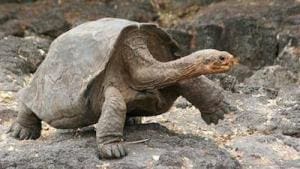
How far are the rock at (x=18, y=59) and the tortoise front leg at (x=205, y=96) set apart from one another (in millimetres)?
1723

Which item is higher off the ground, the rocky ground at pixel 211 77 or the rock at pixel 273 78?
the rocky ground at pixel 211 77

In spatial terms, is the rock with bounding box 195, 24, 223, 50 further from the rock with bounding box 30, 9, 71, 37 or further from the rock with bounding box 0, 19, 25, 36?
the rock with bounding box 0, 19, 25, 36

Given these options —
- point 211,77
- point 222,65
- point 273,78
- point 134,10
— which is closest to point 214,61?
point 222,65

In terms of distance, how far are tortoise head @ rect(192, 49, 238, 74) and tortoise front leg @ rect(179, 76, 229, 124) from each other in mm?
341

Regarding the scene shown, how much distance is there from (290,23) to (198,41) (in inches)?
30.7

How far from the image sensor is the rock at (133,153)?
119 inches

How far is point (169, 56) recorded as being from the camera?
11.6ft

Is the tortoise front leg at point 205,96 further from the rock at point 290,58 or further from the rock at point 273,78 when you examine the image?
the rock at point 290,58

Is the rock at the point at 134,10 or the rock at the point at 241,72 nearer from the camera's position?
the rock at the point at 241,72

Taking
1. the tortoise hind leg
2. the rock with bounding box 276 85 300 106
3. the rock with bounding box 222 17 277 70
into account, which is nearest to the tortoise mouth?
the tortoise hind leg

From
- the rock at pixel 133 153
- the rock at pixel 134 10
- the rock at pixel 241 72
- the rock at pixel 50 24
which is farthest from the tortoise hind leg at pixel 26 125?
the rock at pixel 134 10

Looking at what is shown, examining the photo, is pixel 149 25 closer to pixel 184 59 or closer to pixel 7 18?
pixel 184 59

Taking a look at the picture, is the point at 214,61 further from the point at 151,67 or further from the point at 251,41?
the point at 251,41

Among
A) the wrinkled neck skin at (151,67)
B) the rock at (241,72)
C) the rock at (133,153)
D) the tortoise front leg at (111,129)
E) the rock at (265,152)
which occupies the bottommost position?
the rock at (241,72)
